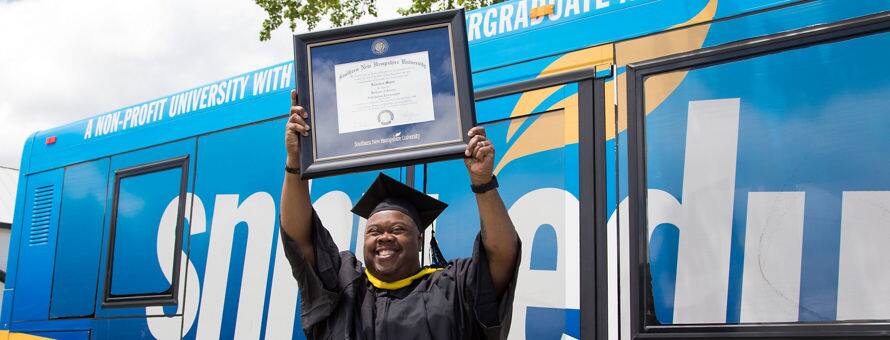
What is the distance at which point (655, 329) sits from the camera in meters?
3.25

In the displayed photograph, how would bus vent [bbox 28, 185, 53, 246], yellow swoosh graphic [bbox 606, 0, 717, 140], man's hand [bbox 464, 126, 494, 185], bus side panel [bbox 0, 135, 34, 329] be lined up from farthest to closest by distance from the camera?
bus side panel [bbox 0, 135, 34, 329] → bus vent [bbox 28, 185, 53, 246] → yellow swoosh graphic [bbox 606, 0, 717, 140] → man's hand [bbox 464, 126, 494, 185]

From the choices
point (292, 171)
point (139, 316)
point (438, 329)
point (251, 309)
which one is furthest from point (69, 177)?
point (438, 329)

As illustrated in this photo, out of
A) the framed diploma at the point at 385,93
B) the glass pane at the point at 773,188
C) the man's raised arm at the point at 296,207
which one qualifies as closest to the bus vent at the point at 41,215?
the man's raised arm at the point at 296,207

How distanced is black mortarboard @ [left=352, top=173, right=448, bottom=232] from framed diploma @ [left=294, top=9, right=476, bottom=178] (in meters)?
0.20

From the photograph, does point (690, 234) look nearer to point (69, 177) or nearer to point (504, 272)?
point (504, 272)

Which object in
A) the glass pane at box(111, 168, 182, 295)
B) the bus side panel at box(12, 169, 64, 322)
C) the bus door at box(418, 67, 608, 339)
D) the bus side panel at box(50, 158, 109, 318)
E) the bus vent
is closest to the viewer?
the bus door at box(418, 67, 608, 339)

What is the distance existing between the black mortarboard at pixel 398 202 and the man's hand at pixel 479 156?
401 millimetres

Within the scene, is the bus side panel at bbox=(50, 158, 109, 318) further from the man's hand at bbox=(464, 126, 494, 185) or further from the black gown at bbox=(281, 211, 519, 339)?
the man's hand at bbox=(464, 126, 494, 185)

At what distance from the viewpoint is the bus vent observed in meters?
6.58

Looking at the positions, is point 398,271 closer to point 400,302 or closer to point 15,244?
point 400,302

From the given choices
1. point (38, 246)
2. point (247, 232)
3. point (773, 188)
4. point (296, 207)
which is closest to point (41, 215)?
point (38, 246)

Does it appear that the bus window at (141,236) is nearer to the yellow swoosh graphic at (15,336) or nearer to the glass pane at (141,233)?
the glass pane at (141,233)

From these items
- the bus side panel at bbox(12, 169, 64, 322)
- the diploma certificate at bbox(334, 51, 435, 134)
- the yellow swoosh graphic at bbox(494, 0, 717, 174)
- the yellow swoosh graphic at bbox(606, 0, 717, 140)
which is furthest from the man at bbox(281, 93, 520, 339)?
the bus side panel at bbox(12, 169, 64, 322)

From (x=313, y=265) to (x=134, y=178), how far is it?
3138 mm
